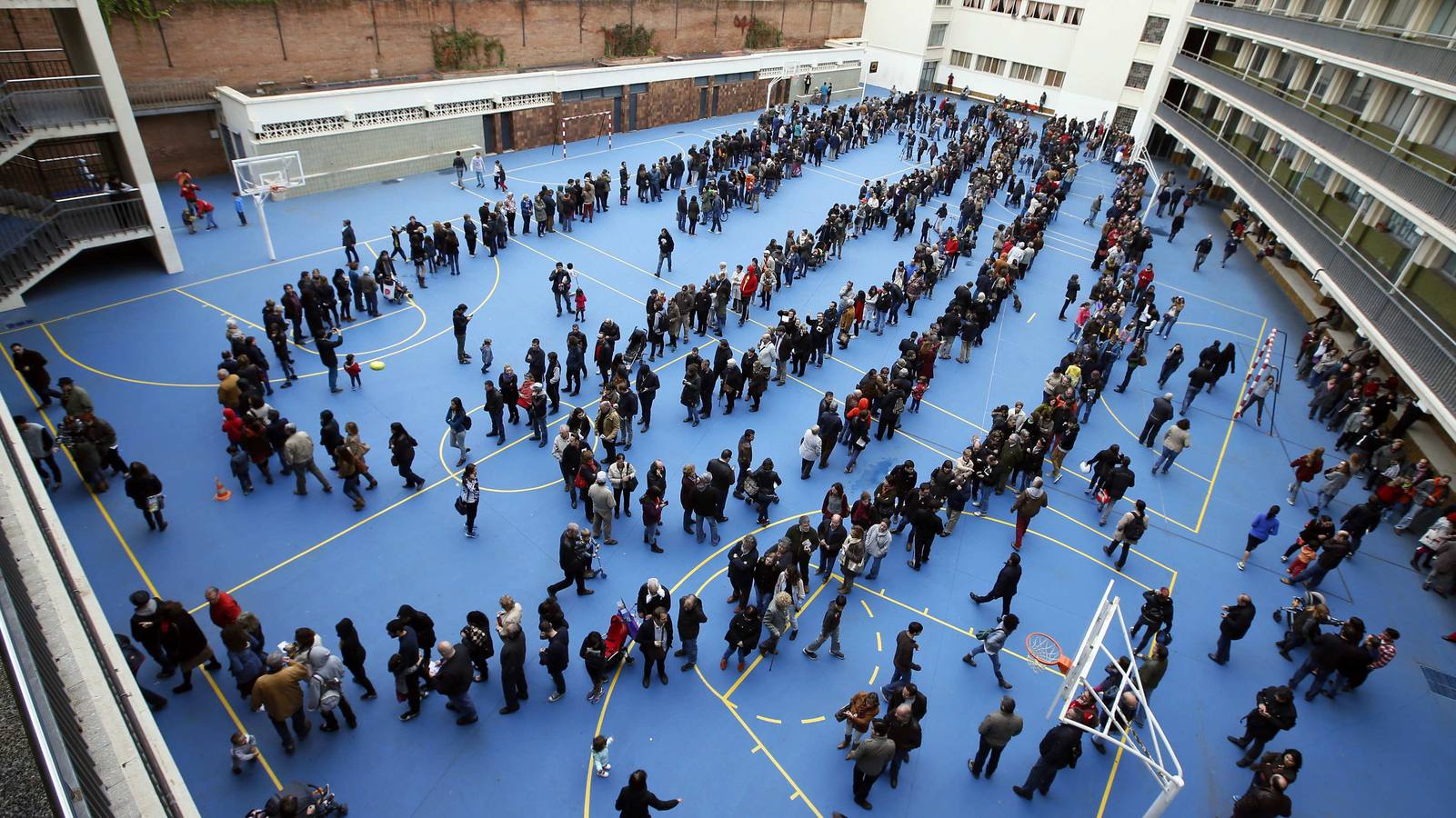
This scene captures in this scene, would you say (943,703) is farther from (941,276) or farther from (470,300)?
(941,276)

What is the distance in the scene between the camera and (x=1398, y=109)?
2255 cm

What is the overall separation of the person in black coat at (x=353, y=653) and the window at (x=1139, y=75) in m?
54.9

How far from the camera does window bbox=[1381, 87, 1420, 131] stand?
864 inches

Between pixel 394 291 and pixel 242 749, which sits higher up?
pixel 394 291

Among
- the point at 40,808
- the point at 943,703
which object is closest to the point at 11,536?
the point at 40,808

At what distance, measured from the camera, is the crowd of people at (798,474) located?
8984mm

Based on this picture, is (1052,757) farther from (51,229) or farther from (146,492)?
(51,229)

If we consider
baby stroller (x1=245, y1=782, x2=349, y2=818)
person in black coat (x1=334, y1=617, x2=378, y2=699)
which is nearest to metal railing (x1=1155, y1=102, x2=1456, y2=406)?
person in black coat (x1=334, y1=617, x2=378, y2=699)

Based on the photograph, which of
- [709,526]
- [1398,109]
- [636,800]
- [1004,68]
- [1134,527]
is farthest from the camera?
[1004,68]

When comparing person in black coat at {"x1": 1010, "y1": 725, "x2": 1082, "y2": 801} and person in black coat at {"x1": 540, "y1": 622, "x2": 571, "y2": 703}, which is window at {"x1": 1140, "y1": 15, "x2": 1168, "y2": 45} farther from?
person in black coat at {"x1": 540, "y1": 622, "x2": 571, "y2": 703}

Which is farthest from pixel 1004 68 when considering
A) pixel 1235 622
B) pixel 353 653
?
pixel 353 653

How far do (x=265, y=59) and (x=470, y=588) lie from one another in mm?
25349

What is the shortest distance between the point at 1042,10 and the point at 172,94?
51528mm

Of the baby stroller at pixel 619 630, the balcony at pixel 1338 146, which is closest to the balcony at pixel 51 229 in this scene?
the baby stroller at pixel 619 630
